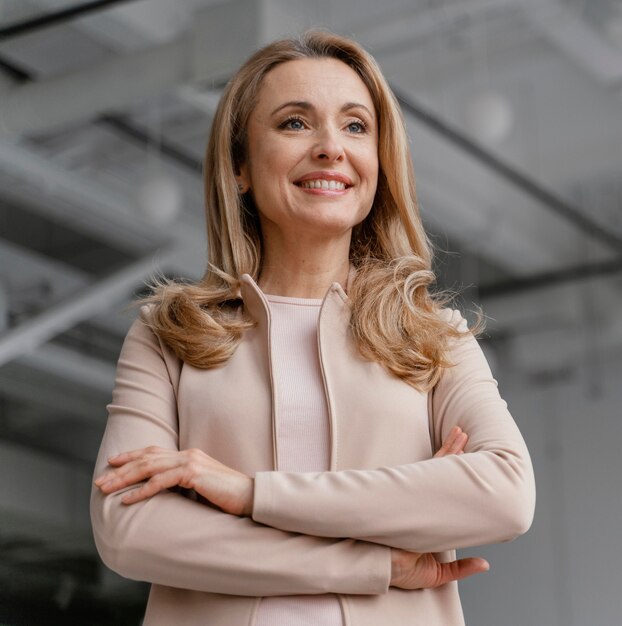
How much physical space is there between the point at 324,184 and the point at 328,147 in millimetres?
57

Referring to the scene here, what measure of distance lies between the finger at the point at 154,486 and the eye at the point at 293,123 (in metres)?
0.59

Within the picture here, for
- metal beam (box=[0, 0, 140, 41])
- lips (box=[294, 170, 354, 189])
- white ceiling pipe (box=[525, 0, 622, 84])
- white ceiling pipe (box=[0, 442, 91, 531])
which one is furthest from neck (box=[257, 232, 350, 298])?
white ceiling pipe (box=[525, 0, 622, 84])

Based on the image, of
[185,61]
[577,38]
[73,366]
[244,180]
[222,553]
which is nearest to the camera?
[222,553]

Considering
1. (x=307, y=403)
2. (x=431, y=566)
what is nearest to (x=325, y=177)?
(x=307, y=403)

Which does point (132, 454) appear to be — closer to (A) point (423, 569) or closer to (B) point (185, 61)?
(A) point (423, 569)

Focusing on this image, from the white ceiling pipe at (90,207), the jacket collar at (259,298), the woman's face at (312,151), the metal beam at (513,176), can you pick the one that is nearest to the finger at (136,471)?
the jacket collar at (259,298)

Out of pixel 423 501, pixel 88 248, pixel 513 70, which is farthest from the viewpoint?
pixel 513 70

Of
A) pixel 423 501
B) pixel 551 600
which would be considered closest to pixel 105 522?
pixel 423 501

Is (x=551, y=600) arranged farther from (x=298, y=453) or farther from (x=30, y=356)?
(x=298, y=453)

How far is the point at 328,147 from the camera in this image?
6.25ft

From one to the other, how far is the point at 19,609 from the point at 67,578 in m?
0.15

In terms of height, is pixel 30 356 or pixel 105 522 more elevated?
pixel 30 356

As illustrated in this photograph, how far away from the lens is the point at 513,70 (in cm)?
414

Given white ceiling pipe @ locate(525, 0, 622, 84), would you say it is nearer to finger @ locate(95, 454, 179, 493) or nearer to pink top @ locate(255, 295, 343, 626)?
pink top @ locate(255, 295, 343, 626)
